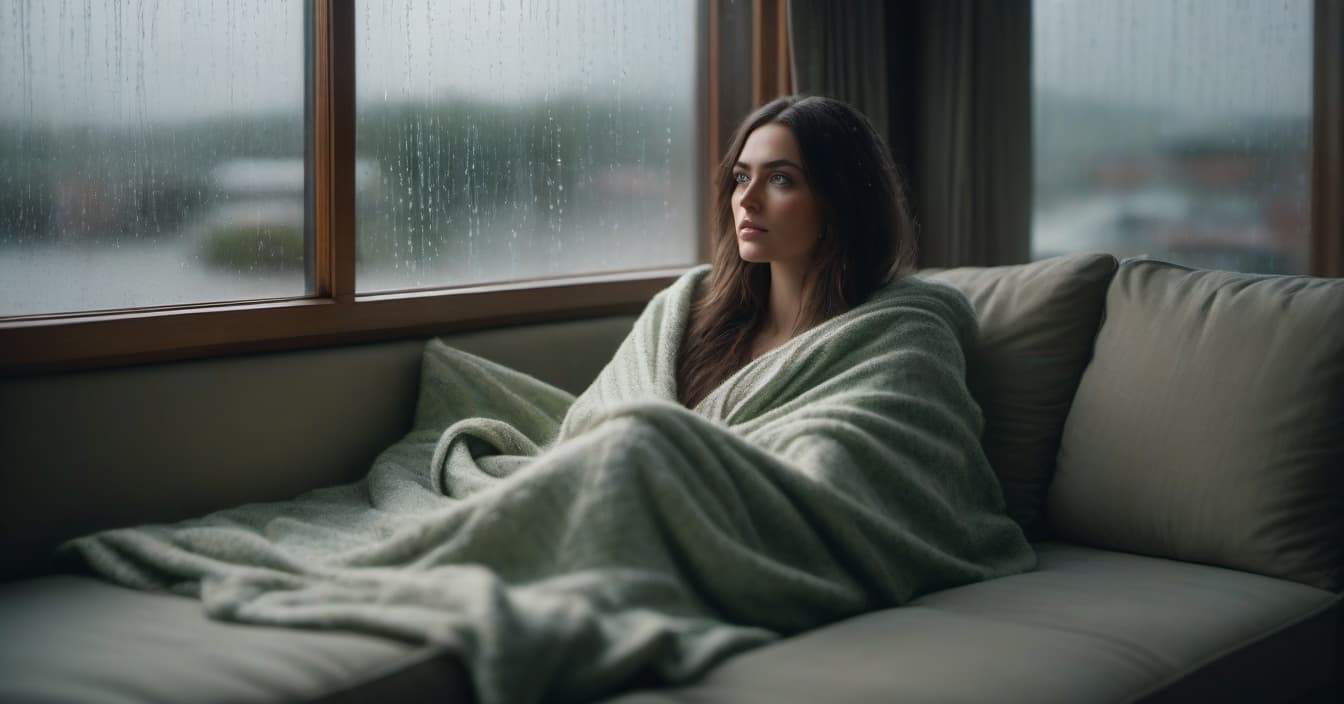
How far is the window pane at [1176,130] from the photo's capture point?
107 inches

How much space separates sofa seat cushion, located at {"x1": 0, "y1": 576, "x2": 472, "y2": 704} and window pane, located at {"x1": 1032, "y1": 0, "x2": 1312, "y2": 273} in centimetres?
202

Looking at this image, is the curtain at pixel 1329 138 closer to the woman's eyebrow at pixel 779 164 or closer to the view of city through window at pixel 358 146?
the woman's eyebrow at pixel 779 164

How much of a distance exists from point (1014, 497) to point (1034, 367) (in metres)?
0.23

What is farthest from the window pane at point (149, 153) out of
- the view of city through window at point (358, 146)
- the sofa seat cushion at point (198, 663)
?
the sofa seat cushion at point (198, 663)

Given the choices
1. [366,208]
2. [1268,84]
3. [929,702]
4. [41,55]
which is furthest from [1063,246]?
[41,55]

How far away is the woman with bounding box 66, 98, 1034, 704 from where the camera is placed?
61.0 inches

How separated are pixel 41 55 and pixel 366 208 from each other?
611 millimetres

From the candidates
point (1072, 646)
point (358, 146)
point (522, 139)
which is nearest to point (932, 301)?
point (1072, 646)

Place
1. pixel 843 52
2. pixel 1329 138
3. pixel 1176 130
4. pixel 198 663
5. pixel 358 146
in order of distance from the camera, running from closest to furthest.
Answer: pixel 198 663, pixel 358 146, pixel 1329 138, pixel 1176 130, pixel 843 52

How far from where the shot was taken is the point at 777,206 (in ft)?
7.65

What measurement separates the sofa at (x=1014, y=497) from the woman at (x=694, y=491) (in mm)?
57

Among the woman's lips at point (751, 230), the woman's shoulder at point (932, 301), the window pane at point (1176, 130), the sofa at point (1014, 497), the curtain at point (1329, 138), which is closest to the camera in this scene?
the sofa at point (1014, 497)

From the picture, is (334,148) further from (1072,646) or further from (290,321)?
(1072,646)

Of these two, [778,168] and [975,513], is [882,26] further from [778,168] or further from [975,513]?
[975,513]
